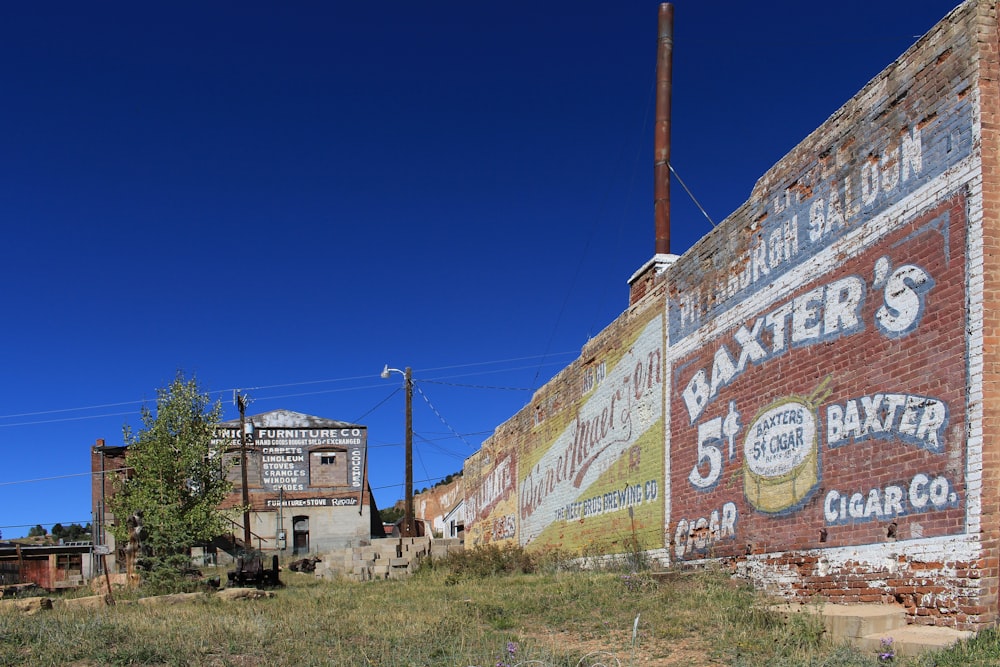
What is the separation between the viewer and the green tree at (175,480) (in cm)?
2020

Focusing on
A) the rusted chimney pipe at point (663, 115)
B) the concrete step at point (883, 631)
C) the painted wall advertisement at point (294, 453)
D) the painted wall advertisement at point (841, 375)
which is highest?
the rusted chimney pipe at point (663, 115)

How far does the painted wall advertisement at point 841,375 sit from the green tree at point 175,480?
12.6 metres

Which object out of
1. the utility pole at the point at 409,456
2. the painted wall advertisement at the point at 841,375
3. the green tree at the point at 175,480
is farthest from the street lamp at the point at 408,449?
the painted wall advertisement at the point at 841,375

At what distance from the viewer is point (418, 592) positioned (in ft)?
49.6

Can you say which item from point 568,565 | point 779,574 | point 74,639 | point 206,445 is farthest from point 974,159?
point 206,445

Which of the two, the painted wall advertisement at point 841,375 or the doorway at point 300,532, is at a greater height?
the painted wall advertisement at point 841,375

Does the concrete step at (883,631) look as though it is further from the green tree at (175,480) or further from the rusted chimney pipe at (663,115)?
the green tree at (175,480)

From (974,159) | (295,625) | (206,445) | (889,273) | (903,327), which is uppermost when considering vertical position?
(974,159)

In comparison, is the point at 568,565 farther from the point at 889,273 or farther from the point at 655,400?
the point at 889,273

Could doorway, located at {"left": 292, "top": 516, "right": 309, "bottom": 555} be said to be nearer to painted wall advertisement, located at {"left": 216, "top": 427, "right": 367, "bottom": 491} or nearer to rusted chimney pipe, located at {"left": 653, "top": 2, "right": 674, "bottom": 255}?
painted wall advertisement, located at {"left": 216, "top": 427, "right": 367, "bottom": 491}

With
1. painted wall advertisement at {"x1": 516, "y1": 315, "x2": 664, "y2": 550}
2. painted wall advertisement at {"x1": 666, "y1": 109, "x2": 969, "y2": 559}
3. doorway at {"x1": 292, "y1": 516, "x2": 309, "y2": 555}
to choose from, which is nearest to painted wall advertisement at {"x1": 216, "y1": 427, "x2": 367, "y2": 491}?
doorway at {"x1": 292, "y1": 516, "x2": 309, "y2": 555}

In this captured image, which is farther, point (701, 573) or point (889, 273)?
point (701, 573)

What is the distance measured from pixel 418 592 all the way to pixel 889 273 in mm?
9767

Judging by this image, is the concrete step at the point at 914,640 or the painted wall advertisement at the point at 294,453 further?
the painted wall advertisement at the point at 294,453
